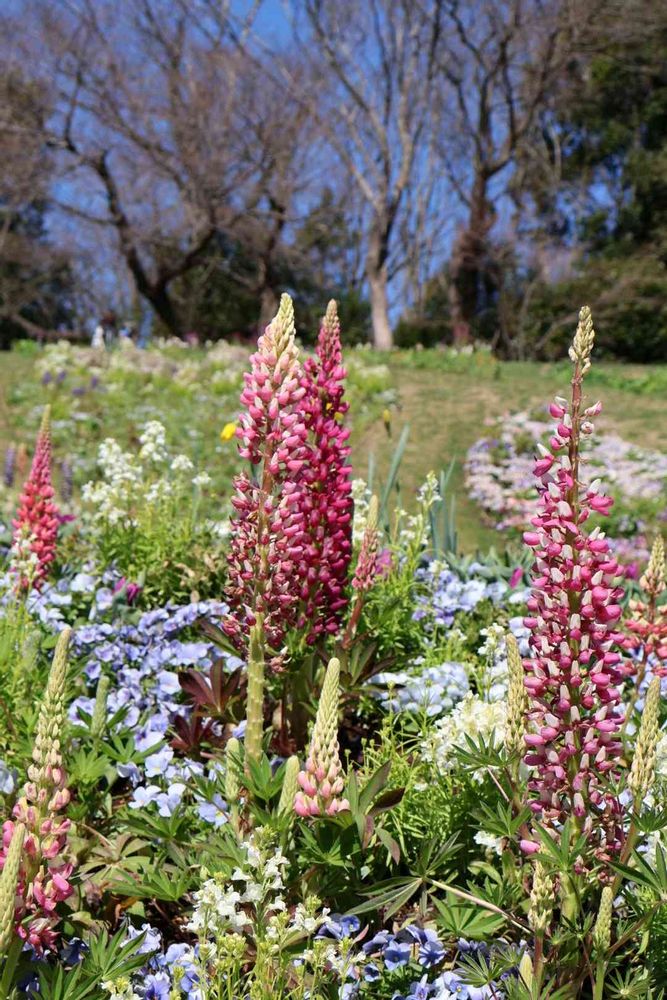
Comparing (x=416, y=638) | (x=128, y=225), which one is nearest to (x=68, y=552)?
(x=416, y=638)

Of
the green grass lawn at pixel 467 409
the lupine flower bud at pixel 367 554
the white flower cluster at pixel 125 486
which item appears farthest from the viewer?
the green grass lawn at pixel 467 409

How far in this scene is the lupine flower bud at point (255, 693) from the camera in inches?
77.8

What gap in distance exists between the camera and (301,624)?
2555 millimetres

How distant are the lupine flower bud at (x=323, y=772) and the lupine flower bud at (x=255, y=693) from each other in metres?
0.24

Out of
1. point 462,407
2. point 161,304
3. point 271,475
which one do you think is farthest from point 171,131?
point 271,475

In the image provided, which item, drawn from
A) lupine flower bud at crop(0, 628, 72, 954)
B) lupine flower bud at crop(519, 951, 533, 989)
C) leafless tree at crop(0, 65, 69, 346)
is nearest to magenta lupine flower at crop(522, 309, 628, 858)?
lupine flower bud at crop(519, 951, 533, 989)

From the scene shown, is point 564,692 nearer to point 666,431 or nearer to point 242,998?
point 242,998

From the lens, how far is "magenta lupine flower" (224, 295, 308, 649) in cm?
192

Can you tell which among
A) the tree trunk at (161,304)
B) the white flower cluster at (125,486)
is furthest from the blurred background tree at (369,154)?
the white flower cluster at (125,486)

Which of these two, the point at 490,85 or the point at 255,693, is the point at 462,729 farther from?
the point at 490,85

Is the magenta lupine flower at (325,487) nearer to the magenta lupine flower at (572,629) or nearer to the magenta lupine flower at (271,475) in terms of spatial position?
the magenta lupine flower at (271,475)

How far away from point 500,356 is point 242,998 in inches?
1066

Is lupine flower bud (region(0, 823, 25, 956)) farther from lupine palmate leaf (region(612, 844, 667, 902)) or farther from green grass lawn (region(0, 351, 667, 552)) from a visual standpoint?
green grass lawn (region(0, 351, 667, 552))

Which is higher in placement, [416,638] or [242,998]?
[416,638]
